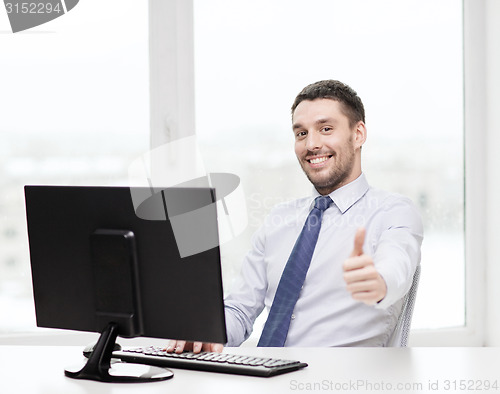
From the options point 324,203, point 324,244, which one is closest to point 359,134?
point 324,203

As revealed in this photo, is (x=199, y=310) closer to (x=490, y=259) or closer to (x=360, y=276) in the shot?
(x=360, y=276)

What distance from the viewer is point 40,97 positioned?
3.12 meters

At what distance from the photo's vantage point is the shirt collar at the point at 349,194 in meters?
2.06

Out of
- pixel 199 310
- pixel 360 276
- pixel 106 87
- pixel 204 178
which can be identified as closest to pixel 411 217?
pixel 360 276

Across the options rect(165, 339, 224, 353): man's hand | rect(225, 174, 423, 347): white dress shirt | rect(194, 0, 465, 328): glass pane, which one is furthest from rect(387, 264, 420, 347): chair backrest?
rect(194, 0, 465, 328): glass pane

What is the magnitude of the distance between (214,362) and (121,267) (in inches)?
11.8

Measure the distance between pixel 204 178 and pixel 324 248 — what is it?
1.37 metres

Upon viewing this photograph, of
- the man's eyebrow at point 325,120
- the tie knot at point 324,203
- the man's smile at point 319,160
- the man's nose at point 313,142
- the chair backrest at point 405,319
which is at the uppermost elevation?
the man's eyebrow at point 325,120

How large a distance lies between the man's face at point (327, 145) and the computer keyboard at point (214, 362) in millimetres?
747

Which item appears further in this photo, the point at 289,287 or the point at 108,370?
the point at 289,287

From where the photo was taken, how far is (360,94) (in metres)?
3.36

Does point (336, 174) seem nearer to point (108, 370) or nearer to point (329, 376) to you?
point (329, 376)

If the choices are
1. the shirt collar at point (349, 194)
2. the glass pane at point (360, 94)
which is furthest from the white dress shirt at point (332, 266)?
the glass pane at point (360, 94)

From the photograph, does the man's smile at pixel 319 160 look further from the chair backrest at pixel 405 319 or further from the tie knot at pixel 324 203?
the chair backrest at pixel 405 319
